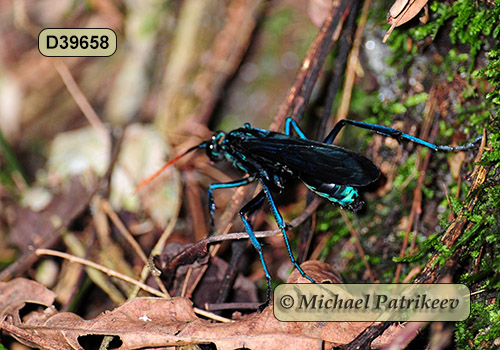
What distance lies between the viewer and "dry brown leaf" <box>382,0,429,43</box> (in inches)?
118

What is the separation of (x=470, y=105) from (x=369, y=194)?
94 centimetres

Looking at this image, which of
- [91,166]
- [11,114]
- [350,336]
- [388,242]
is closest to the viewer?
[350,336]

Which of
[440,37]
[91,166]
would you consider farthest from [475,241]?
[91,166]

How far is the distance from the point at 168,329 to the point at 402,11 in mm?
2412

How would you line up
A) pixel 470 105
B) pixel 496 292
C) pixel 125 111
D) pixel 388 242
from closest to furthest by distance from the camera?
pixel 496 292 → pixel 470 105 → pixel 388 242 → pixel 125 111

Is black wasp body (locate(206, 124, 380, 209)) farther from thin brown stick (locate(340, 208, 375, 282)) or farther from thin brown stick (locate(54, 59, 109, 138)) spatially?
thin brown stick (locate(54, 59, 109, 138))

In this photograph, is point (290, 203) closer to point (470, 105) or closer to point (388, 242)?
point (388, 242)

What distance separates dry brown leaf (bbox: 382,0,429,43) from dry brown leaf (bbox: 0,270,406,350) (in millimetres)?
1836

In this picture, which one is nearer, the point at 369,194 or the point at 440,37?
the point at 440,37

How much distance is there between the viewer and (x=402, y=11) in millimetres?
3061

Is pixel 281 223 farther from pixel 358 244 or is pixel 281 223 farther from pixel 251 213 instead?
pixel 358 244

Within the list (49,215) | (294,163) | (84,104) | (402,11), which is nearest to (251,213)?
(294,163)

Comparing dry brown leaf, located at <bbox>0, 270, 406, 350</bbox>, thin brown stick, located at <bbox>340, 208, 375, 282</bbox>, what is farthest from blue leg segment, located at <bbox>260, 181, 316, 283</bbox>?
thin brown stick, located at <bbox>340, 208, 375, 282</bbox>

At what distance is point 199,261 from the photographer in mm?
3326
